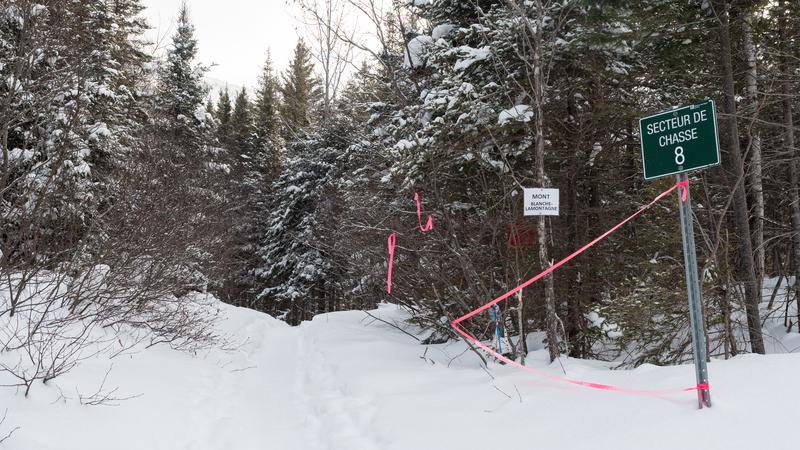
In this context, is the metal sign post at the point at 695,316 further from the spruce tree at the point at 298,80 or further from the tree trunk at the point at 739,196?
the spruce tree at the point at 298,80

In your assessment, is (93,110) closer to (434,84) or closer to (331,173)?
(434,84)

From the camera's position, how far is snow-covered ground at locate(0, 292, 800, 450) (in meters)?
3.72

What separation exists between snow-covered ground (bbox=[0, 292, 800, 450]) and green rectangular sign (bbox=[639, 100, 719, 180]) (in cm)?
188

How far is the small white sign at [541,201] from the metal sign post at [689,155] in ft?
5.94

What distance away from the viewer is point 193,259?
12.2 m

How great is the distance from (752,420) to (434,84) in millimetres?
8093

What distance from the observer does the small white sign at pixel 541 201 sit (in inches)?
227

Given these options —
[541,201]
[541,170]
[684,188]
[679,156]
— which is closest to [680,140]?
[679,156]

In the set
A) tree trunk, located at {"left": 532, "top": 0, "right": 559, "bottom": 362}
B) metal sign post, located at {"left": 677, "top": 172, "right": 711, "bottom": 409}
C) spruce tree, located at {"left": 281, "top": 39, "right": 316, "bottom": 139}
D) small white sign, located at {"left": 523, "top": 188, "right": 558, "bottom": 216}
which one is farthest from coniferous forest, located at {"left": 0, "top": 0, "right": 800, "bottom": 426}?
spruce tree, located at {"left": 281, "top": 39, "right": 316, "bottom": 139}

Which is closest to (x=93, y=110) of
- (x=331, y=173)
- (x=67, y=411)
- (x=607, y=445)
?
(x=67, y=411)

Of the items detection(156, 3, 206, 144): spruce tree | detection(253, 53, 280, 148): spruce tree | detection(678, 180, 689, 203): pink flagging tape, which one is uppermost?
detection(253, 53, 280, 148): spruce tree

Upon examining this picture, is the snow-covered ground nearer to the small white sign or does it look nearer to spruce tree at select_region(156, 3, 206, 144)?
the small white sign

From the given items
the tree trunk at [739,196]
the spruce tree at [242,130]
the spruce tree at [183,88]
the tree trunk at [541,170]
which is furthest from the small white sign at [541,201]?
the spruce tree at [242,130]

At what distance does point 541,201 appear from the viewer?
5.81 meters
